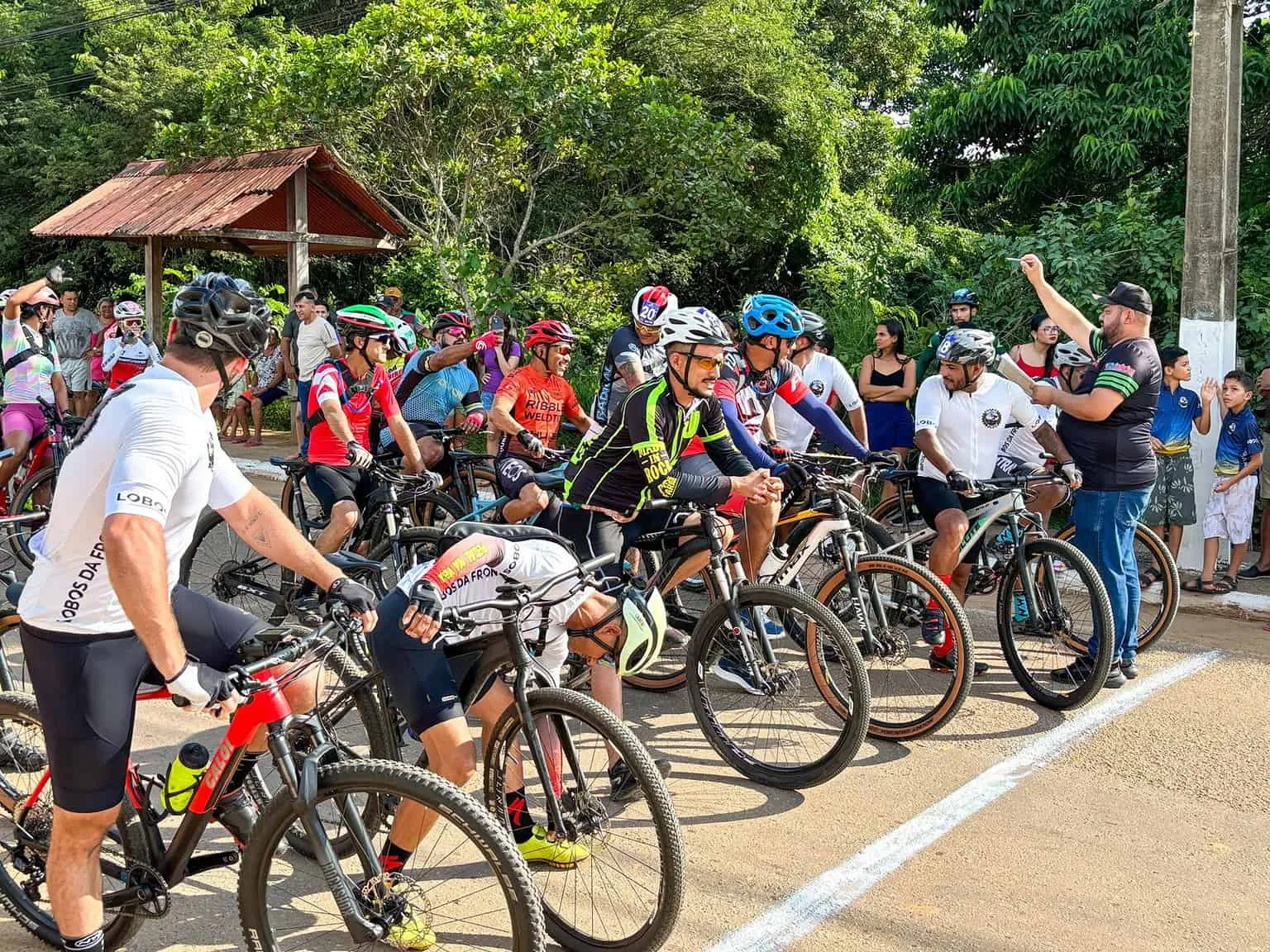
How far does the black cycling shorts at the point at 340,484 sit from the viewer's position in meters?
7.43

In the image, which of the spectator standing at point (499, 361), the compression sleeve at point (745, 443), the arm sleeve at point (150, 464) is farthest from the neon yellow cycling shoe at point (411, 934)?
the spectator standing at point (499, 361)

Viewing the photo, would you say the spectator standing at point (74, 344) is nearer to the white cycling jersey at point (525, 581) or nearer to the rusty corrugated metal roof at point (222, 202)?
the rusty corrugated metal roof at point (222, 202)

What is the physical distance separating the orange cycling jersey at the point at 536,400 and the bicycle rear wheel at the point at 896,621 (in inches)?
112

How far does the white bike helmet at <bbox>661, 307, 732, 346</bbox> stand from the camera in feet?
17.4

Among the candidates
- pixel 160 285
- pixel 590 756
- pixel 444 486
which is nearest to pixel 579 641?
pixel 590 756

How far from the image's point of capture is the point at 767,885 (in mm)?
4367

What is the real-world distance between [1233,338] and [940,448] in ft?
13.9

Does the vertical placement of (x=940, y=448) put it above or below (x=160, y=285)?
below

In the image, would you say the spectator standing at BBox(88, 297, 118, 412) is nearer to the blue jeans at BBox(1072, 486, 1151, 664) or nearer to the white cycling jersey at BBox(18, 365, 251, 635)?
the blue jeans at BBox(1072, 486, 1151, 664)

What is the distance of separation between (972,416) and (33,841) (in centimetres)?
519

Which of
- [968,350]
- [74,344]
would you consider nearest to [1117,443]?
[968,350]

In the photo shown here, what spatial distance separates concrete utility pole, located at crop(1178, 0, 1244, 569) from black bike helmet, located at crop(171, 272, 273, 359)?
8093 millimetres

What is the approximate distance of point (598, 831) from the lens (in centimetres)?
398

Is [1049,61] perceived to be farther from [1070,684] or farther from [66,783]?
[66,783]
